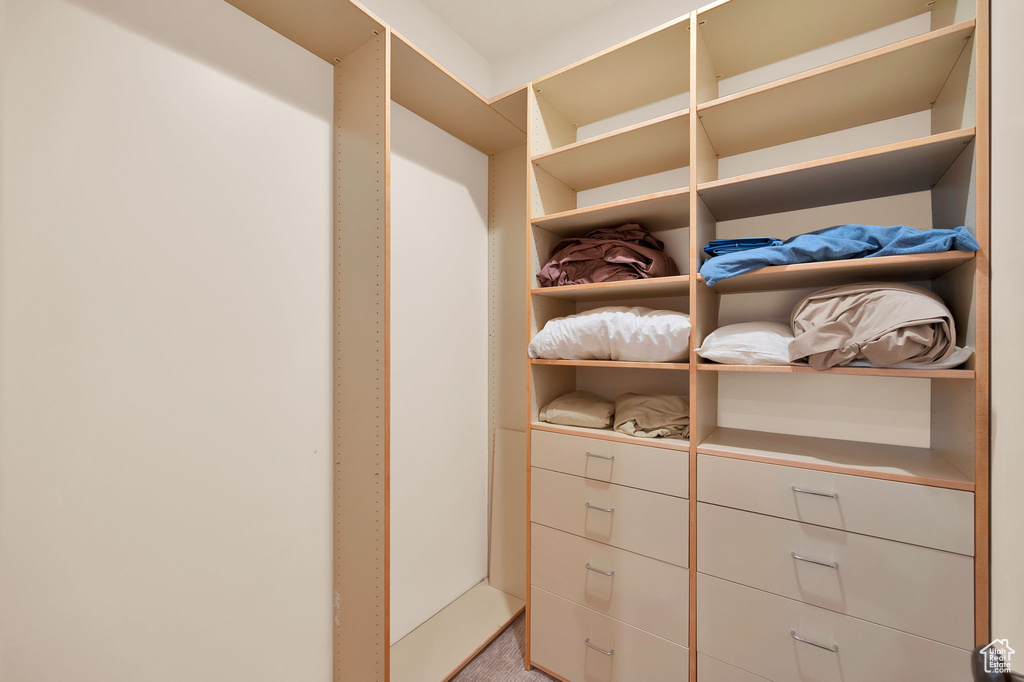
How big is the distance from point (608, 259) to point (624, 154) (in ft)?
1.41

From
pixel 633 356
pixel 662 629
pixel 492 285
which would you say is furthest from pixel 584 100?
pixel 662 629

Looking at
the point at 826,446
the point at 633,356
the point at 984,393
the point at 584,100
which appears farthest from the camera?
the point at 584,100

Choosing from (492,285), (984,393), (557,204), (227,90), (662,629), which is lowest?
(662,629)

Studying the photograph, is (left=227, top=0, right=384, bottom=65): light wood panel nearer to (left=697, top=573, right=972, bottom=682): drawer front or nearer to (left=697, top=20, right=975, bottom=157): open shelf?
(left=697, top=20, right=975, bottom=157): open shelf

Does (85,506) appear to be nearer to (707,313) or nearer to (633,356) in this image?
(633,356)

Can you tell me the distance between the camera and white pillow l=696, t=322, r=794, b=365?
1.25 m

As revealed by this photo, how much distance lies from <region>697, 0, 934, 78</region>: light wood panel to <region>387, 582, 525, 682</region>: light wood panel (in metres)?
2.51

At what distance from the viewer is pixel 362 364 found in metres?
1.46

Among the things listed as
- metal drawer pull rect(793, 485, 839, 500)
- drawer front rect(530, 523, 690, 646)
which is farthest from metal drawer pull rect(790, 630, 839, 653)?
metal drawer pull rect(793, 485, 839, 500)

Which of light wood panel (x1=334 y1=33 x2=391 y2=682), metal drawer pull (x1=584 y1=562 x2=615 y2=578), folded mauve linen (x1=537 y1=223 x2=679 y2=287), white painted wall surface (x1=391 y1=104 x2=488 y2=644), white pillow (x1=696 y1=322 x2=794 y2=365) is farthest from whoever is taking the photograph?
white painted wall surface (x1=391 y1=104 x2=488 y2=644)

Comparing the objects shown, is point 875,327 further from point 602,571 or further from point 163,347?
point 163,347

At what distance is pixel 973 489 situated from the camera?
3.28 feet

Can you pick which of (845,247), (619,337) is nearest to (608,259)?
(619,337)

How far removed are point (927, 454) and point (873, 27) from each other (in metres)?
1.41
